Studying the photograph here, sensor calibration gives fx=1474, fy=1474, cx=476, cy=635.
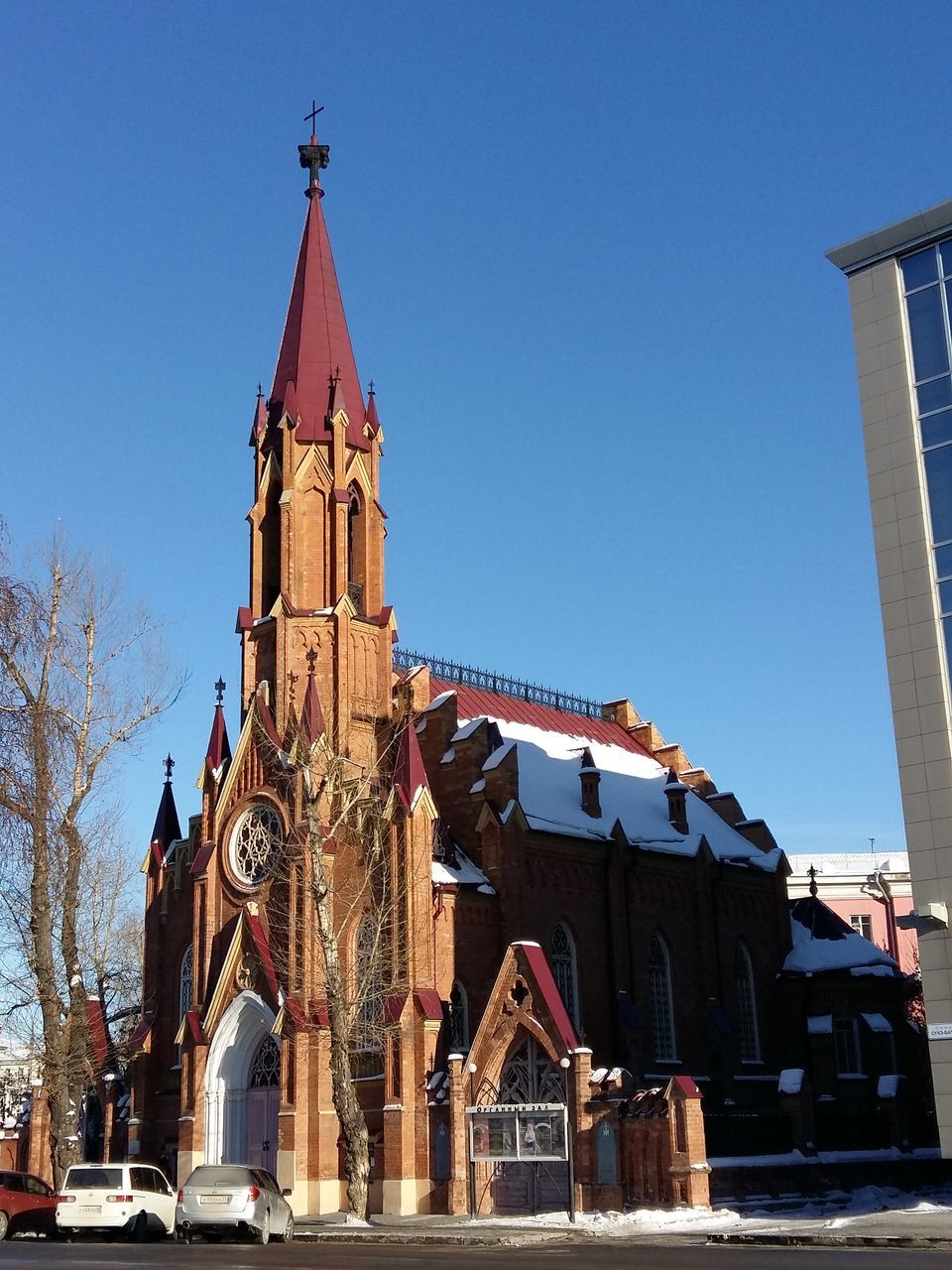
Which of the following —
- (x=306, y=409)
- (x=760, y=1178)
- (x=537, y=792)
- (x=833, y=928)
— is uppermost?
(x=306, y=409)

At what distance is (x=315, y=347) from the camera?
46.8 m

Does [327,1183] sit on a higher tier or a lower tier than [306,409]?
lower

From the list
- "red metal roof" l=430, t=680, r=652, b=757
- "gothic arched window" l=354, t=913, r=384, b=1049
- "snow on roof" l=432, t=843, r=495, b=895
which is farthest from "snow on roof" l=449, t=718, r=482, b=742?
"gothic arched window" l=354, t=913, r=384, b=1049

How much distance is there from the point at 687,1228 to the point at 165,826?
24.2m

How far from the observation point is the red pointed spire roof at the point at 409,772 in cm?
3738

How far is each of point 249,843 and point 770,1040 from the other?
17823mm

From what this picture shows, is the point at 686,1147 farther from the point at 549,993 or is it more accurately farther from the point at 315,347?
the point at 315,347

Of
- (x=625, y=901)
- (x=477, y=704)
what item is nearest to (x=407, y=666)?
(x=477, y=704)

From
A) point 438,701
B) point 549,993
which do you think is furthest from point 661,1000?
point 549,993

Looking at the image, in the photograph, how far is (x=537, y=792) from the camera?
141 feet

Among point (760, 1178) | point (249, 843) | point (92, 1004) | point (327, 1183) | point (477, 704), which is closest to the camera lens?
point (760, 1178)

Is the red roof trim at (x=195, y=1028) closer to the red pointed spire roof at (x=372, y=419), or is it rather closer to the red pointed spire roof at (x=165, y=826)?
the red pointed spire roof at (x=165, y=826)

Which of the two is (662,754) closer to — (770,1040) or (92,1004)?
(770,1040)

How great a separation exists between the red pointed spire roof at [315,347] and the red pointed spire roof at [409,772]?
36.3 feet
